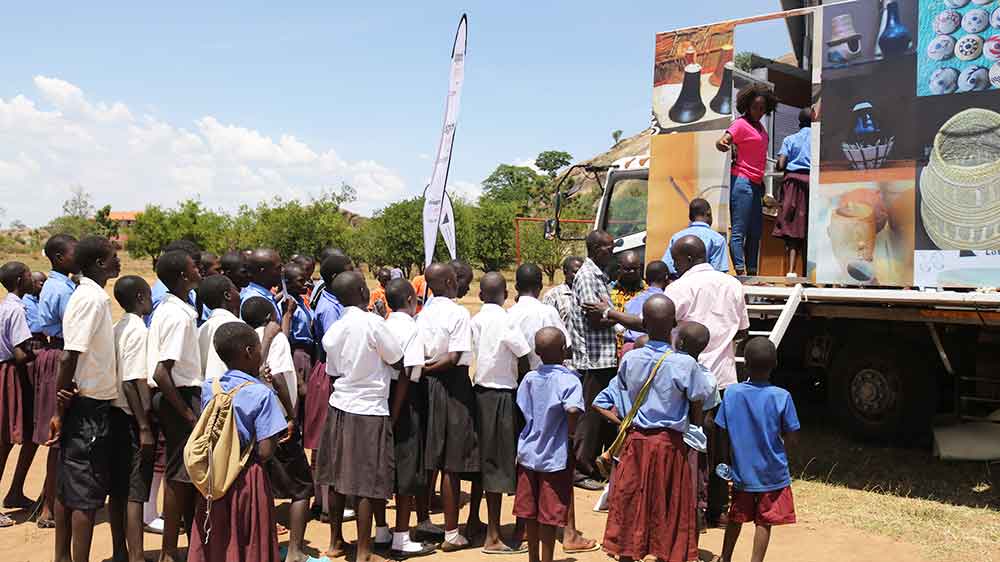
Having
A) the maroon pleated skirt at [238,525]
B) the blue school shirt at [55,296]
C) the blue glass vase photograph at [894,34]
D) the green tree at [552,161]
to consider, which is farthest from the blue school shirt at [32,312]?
the green tree at [552,161]

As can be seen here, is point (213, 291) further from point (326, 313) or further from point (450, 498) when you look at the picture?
point (450, 498)

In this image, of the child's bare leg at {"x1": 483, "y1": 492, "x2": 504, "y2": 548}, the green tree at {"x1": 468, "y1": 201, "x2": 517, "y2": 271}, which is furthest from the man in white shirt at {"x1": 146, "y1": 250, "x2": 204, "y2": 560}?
the green tree at {"x1": 468, "y1": 201, "x2": 517, "y2": 271}

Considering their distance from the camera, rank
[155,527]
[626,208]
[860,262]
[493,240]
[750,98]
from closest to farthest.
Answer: [155,527] < [860,262] < [750,98] < [626,208] < [493,240]

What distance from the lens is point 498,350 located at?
15.6 feet

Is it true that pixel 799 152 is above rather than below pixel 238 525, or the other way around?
above

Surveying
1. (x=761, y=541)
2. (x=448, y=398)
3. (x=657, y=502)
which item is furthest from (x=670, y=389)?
(x=448, y=398)

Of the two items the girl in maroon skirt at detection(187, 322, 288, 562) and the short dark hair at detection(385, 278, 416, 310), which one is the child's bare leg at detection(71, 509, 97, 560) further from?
the short dark hair at detection(385, 278, 416, 310)

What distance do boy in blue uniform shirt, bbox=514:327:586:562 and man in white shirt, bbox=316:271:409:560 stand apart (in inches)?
30.9

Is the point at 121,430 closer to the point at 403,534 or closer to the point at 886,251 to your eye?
the point at 403,534

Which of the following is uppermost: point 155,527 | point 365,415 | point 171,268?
point 171,268

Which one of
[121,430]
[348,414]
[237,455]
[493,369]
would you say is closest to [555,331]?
[493,369]

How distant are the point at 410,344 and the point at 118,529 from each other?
1.93 m

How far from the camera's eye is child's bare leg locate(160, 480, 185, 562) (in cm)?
412

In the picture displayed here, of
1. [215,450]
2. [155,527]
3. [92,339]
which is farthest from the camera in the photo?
[155,527]
